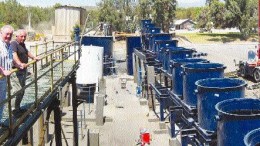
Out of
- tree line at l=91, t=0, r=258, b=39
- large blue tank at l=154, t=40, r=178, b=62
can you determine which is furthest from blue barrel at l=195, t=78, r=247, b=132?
tree line at l=91, t=0, r=258, b=39

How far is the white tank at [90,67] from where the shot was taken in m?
23.3

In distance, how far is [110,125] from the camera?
16.4 m

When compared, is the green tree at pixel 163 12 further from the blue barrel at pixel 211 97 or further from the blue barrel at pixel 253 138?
the blue barrel at pixel 253 138

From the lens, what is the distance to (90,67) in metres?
23.7

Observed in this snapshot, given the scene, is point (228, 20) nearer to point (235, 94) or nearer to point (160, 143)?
point (160, 143)

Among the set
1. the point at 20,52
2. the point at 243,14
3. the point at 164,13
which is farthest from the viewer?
the point at 243,14

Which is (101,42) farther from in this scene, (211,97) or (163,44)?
(211,97)

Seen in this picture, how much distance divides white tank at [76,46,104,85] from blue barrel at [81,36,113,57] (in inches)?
196

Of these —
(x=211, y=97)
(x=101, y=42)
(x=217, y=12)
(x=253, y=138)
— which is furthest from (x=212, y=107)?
(x=217, y=12)

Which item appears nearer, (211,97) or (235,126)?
(235,126)

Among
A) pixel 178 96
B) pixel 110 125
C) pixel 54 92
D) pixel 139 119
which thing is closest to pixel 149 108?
pixel 139 119

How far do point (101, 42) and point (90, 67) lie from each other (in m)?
6.38

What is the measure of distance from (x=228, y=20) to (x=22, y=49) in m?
54.7

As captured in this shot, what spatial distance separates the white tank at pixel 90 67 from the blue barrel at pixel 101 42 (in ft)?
16.3
